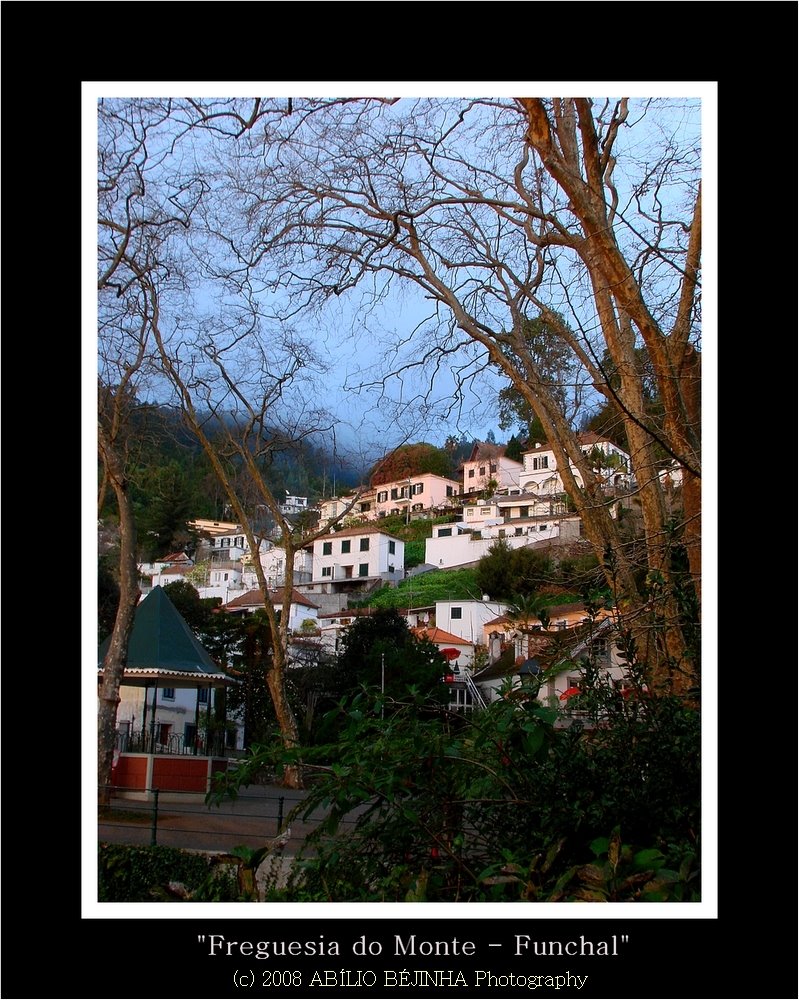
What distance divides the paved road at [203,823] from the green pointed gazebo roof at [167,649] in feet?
2.88

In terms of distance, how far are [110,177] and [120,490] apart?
1.78m

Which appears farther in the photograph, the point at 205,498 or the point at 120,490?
the point at 205,498

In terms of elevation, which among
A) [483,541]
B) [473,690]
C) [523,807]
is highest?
[483,541]

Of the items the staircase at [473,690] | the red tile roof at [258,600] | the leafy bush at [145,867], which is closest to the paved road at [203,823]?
the leafy bush at [145,867]

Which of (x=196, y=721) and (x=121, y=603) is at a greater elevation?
(x=121, y=603)

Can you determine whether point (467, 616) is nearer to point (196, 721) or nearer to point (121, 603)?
point (196, 721)

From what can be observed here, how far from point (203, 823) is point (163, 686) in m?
1.37

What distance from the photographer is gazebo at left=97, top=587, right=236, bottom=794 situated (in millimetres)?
5137

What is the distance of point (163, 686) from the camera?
19.3 feet

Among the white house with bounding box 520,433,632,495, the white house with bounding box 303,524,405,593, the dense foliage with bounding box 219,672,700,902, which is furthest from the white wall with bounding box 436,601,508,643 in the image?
the dense foliage with bounding box 219,672,700,902

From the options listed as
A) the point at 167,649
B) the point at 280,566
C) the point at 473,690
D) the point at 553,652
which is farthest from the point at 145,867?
the point at 553,652
